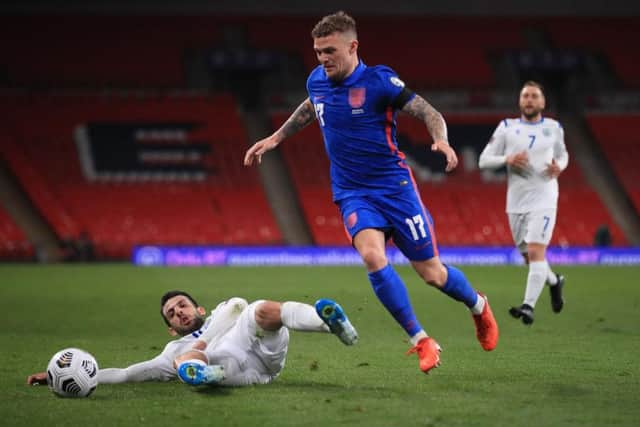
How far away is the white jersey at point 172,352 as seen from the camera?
6785 mm

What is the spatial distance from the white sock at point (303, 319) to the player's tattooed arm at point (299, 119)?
1656 mm

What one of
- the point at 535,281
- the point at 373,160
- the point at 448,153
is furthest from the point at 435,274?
the point at 535,281

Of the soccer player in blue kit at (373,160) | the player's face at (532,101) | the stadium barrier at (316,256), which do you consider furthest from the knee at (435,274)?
the stadium barrier at (316,256)

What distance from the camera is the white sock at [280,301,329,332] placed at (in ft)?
20.4

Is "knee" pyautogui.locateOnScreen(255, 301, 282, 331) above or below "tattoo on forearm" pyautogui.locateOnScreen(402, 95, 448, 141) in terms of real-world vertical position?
below

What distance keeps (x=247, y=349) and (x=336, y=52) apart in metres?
2.06

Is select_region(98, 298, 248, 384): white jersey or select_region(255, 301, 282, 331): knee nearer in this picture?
select_region(255, 301, 282, 331): knee

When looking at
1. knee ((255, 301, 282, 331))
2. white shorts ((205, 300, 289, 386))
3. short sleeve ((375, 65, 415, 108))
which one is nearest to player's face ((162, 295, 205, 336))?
white shorts ((205, 300, 289, 386))

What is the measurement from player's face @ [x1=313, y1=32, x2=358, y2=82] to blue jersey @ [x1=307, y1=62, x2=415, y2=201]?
119 millimetres

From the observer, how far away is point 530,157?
34.5ft

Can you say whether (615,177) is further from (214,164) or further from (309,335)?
(309,335)

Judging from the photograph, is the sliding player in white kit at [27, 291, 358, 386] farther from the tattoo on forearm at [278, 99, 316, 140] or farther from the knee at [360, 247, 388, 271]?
the tattoo on forearm at [278, 99, 316, 140]

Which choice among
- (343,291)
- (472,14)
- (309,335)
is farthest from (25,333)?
(472,14)

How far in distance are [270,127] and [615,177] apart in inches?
420
